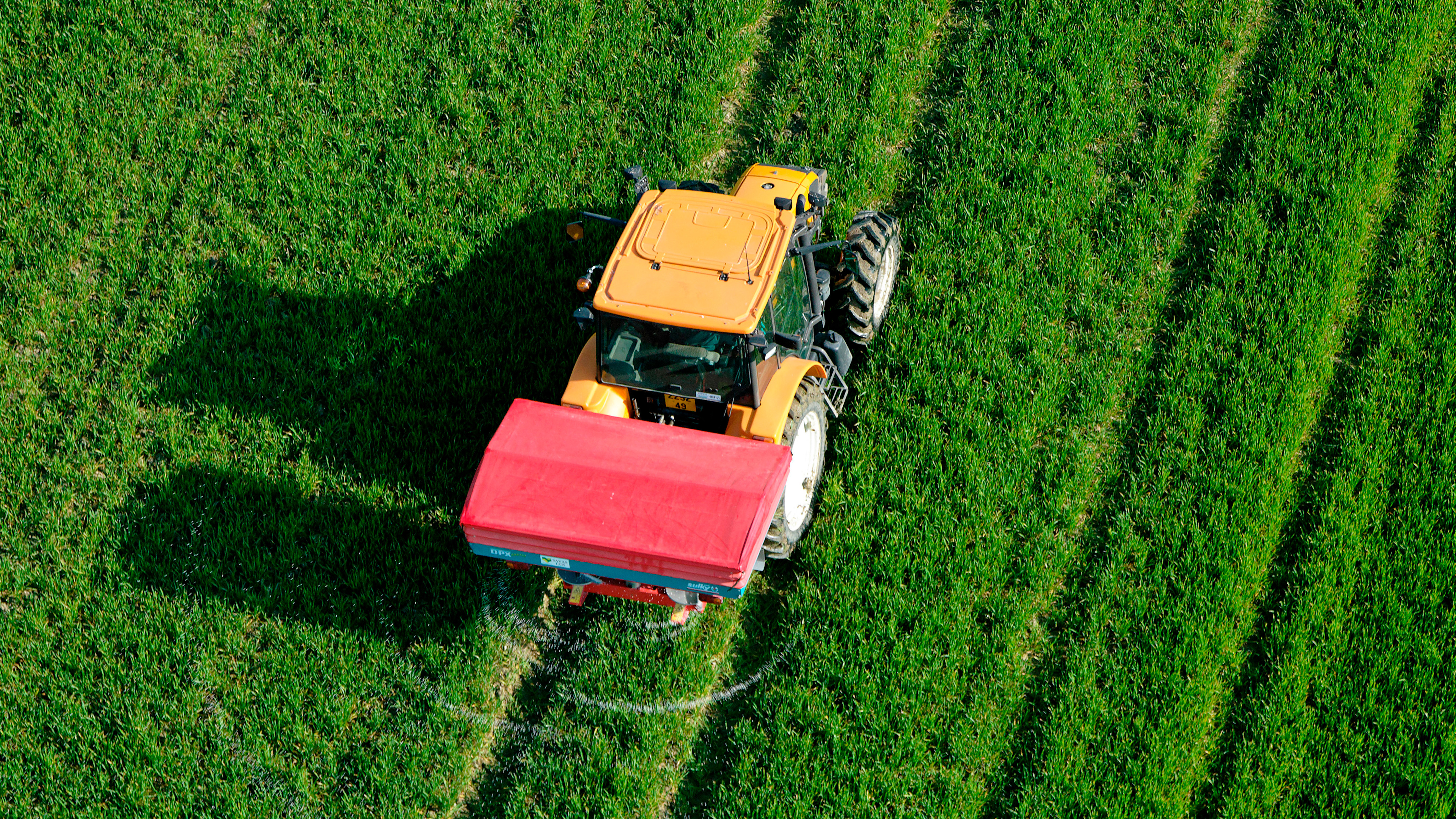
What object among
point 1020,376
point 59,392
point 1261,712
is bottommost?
point 59,392

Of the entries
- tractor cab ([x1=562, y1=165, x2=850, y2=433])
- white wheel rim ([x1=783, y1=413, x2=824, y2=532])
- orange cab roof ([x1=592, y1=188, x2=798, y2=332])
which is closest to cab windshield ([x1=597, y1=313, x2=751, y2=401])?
tractor cab ([x1=562, y1=165, x2=850, y2=433])

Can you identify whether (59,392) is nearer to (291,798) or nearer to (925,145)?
(291,798)

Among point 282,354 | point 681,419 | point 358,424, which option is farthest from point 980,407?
point 282,354

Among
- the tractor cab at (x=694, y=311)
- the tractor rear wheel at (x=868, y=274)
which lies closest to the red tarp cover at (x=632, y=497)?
the tractor cab at (x=694, y=311)

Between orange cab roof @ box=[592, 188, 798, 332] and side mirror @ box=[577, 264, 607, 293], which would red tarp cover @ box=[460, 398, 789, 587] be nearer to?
orange cab roof @ box=[592, 188, 798, 332]

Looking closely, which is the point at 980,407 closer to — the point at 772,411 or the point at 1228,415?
the point at 1228,415

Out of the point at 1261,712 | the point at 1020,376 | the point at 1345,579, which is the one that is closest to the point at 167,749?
the point at 1020,376

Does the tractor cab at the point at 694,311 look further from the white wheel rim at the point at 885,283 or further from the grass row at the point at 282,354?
the grass row at the point at 282,354
